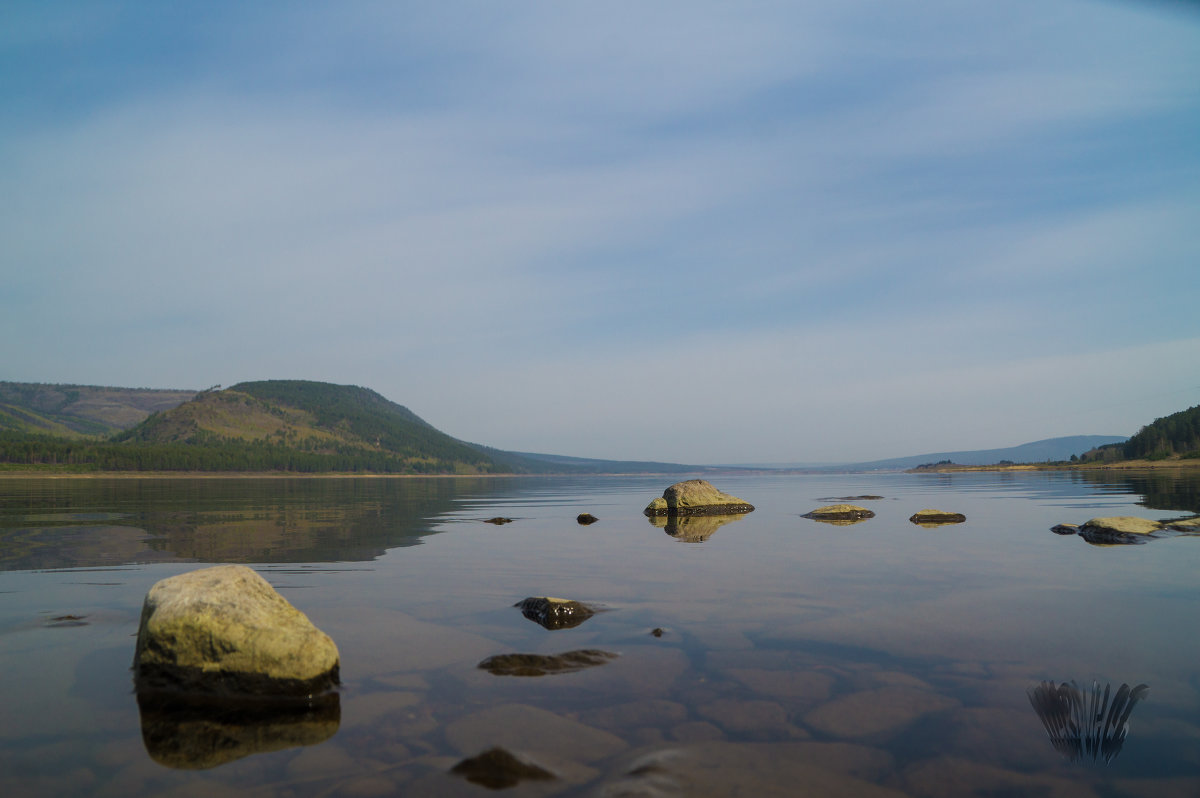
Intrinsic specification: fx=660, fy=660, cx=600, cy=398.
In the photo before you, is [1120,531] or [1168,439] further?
[1168,439]

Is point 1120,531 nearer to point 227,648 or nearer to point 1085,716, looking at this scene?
point 1085,716

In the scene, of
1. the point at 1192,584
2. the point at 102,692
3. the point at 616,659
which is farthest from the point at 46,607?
the point at 1192,584

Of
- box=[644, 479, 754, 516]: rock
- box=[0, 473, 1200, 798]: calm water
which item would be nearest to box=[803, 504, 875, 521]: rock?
box=[644, 479, 754, 516]: rock

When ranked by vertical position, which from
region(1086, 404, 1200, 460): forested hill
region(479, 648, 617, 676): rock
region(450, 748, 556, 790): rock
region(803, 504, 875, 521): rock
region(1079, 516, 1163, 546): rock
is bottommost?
region(803, 504, 875, 521): rock

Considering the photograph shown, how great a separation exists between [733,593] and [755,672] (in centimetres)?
609

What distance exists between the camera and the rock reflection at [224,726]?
7.64 metres

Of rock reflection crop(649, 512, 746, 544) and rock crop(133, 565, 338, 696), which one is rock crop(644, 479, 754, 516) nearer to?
rock reflection crop(649, 512, 746, 544)

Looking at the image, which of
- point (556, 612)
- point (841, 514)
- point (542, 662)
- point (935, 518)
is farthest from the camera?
point (841, 514)

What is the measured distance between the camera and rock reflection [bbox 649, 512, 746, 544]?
96.7 feet

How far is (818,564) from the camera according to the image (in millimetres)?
20516

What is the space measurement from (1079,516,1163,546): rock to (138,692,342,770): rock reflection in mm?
26376

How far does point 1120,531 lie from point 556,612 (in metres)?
23.0

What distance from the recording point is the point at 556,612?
1344cm

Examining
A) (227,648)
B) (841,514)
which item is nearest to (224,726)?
(227,648)
